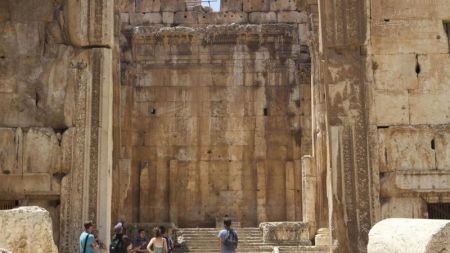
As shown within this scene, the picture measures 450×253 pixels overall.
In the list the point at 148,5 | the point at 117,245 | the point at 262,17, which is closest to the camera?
the point at 117,245

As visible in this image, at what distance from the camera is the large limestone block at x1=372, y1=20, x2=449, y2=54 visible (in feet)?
37.5

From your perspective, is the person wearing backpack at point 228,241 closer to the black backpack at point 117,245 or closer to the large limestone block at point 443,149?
the black backpack at point 117,245

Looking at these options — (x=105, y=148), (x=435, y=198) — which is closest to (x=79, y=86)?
(x=105, y=148)

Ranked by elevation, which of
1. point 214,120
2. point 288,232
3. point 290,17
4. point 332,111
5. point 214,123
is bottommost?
point 288,232

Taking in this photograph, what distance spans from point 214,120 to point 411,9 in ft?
41.0

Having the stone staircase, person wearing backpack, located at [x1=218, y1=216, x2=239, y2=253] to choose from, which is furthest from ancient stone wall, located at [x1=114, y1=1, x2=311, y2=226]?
person wearing backpack, located at [x1=218, y1=216, x2=239, y2=253]

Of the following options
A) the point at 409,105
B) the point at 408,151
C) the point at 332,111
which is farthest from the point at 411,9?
the point at 408,151

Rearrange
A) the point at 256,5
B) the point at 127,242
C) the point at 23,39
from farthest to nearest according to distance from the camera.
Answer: the point at 256,5, the point at 23,39, the point at 127,242

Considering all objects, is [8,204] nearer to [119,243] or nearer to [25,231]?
[119,243]

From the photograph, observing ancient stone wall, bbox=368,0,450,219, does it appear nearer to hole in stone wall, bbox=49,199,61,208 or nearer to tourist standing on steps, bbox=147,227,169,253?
tourist standing on steps, bbox=147,227,169,253

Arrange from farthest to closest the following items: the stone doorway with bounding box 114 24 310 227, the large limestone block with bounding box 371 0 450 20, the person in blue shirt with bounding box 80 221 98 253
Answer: the stone doorway with bounding box 114 24 310 227 < the large limestone block with bounding box 371 0 450 20 < the person in blue shirt with bounding box 80 221 98 253

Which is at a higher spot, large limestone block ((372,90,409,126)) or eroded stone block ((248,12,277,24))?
eroded stone block ((248,12,277,24))

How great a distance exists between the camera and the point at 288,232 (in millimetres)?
19469

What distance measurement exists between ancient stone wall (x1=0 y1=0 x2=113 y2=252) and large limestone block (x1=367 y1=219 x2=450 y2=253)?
4991 mm
